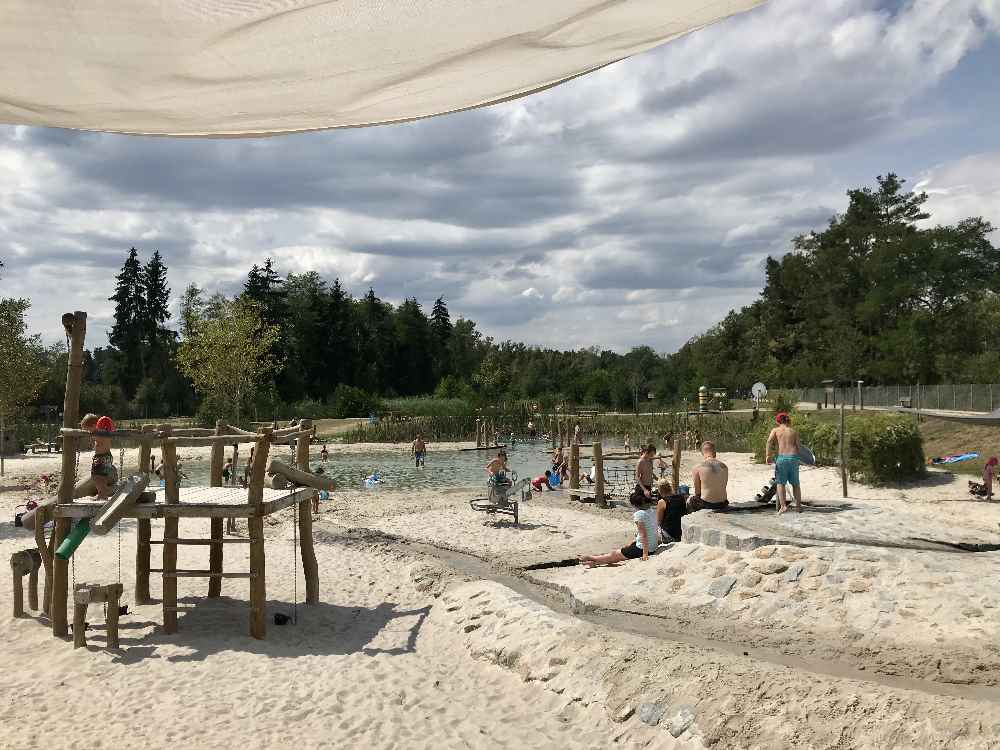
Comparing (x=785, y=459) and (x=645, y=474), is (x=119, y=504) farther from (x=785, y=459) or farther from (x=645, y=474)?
(x=645, y=474)

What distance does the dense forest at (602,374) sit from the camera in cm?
5058

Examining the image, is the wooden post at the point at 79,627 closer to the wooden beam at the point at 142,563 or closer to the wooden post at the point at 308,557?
the wooden beam at the point at 142,563

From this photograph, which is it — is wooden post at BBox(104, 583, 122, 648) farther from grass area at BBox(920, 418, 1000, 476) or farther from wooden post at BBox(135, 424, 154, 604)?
grass area at BBox(920, 418, 1000, 476)

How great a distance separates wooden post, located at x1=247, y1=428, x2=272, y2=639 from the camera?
826 cm

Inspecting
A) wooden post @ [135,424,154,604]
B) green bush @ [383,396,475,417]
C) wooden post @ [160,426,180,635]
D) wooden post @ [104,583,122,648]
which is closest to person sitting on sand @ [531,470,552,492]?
wooden post @ [135,424,154,604]

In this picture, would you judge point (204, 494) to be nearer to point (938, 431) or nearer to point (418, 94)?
point (418, 94)

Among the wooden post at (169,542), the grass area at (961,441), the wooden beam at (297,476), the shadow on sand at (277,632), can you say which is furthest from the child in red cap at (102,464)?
the grass area at (961,441)

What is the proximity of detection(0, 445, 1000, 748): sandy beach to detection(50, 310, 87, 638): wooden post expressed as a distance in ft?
1.04

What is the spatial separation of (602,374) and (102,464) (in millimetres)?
60033

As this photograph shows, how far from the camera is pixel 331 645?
8445mm

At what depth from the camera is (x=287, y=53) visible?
1992 mm

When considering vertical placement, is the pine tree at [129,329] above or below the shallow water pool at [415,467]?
above

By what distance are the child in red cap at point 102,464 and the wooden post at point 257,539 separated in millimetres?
1828

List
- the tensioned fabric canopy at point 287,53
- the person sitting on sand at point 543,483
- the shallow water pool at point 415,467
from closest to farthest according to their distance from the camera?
1. the tensioned fabric canopy at point 287,53
2. the person sitting on sand at point 543,483
3. the shallow water pool at point 415,467
